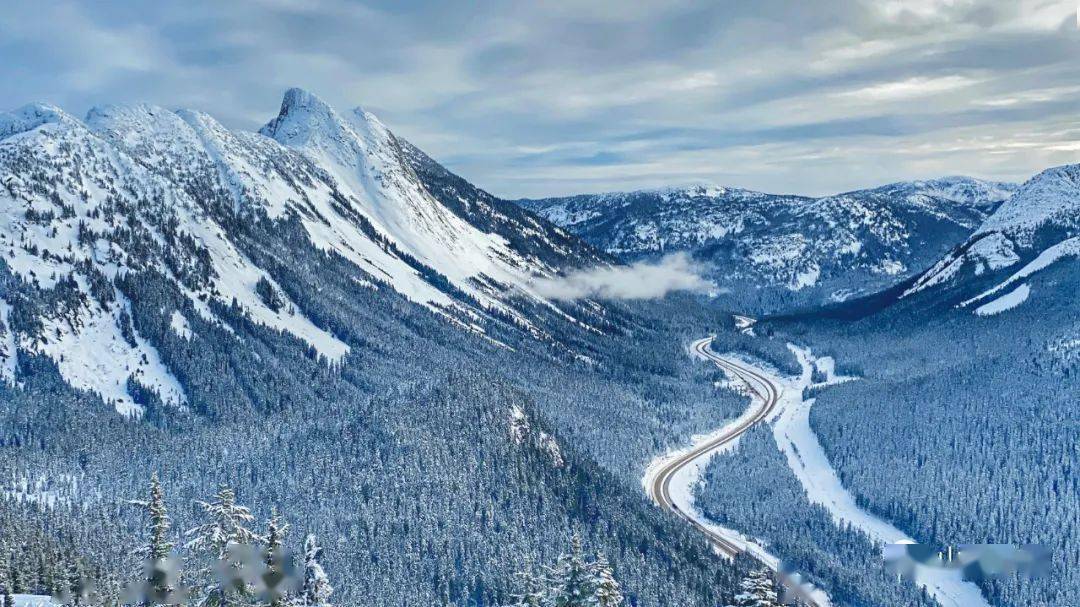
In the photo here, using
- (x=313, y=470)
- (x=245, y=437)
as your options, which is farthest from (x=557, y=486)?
(x=245, y=437)

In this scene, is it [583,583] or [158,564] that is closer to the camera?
[158,564]

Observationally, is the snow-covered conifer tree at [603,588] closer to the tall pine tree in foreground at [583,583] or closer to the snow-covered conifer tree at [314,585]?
the tall pine tree in foreground at [583,583]

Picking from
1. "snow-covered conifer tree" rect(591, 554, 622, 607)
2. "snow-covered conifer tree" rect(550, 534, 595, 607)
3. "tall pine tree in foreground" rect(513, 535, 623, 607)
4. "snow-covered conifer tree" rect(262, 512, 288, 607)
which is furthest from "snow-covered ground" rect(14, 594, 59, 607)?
"snow-covered conifer tree" rect(591, 554, 622, 607)

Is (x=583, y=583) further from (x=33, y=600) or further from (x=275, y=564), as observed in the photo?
(x=33, y=600)

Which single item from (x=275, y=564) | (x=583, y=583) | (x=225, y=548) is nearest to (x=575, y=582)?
(x=583, y=583)

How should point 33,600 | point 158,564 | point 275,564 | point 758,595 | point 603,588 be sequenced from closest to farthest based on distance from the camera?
1. point 158,564
2. point 275,564
3. point 758,595
4. point 603,588
5. point 33,600

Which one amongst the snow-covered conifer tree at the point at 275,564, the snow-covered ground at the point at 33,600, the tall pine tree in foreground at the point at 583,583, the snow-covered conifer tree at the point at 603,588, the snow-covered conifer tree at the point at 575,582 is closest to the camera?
the snow-covered conifer tree at the point at 275,564

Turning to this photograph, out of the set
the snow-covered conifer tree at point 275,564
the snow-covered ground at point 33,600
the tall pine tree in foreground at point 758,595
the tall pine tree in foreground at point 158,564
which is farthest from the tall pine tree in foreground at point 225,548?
the snow-covered ground at point 33,600

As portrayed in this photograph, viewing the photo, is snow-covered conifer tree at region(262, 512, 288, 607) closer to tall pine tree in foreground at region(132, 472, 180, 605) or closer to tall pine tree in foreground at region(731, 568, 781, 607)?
tall pine tree in foreground at region(132, 472, 180, 605)

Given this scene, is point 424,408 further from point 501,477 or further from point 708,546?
point 708,546

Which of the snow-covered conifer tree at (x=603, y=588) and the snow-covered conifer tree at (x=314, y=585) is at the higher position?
the snow-covered conifer tree at (x=603, y=588)

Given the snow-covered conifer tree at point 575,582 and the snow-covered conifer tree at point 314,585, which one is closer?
the snow-covered conifer tree at point 575,582
